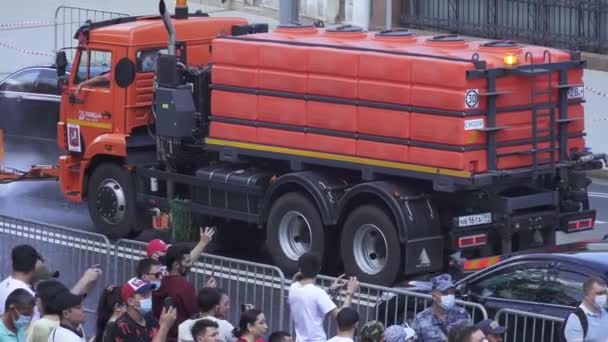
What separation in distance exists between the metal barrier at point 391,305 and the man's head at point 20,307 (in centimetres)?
304

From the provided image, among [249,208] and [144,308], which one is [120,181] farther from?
[144,308]

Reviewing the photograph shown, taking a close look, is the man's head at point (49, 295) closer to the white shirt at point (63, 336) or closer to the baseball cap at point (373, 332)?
the white shirt at point (63, 336)

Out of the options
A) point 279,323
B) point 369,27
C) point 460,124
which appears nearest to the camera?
point 279,323

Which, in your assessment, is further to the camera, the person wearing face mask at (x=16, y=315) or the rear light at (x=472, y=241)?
the rear light at (x=472, y=241)

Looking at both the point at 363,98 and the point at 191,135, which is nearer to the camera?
the point at 363,98

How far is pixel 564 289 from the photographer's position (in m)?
11.9

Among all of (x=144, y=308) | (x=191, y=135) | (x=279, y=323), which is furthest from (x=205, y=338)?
(x=191, y=135)

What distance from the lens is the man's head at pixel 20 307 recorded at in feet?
30.6

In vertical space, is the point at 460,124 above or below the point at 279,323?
above

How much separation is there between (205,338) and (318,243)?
22.4ft

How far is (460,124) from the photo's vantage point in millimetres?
14438

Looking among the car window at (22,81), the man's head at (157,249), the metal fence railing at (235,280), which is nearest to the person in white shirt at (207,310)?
the man's head at (157,249)

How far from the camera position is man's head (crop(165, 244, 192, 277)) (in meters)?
10.6

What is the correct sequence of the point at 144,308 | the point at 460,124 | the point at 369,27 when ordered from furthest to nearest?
the point at 369,27, the point at 460,124, the point at 144,308
